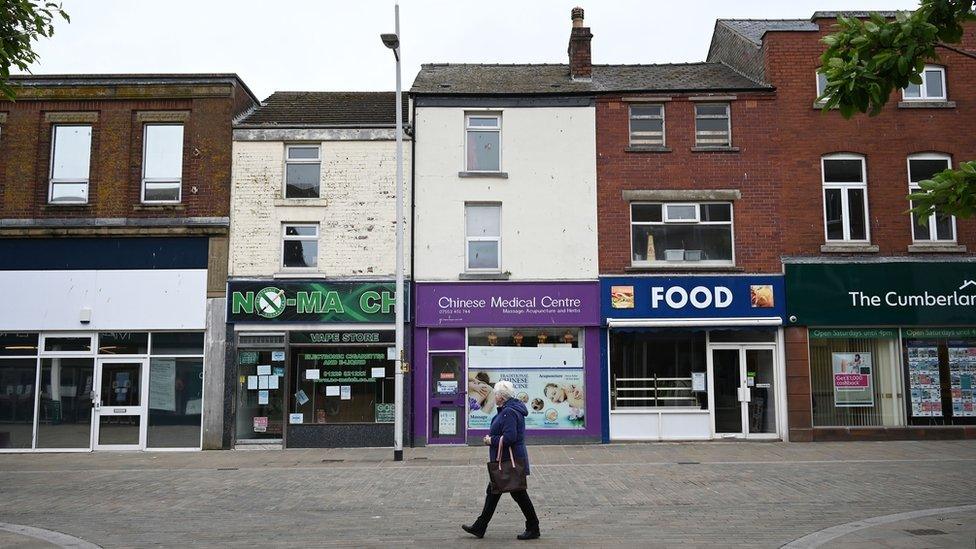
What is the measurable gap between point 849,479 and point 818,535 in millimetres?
4654

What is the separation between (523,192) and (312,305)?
18.6 feet

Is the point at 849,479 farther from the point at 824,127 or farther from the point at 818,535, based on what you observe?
the point at 824,127

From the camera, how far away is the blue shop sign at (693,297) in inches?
720

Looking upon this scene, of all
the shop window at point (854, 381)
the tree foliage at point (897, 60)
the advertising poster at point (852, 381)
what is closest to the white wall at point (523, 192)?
the shop window at point (854, 381)

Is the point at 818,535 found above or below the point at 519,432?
below

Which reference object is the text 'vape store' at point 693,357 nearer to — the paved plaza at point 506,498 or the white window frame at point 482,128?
the paved plaza at point 506,498

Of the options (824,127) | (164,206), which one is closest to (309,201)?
(164,206)

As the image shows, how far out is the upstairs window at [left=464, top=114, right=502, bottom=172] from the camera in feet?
63.0

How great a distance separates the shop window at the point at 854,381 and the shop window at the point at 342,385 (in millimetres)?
9972

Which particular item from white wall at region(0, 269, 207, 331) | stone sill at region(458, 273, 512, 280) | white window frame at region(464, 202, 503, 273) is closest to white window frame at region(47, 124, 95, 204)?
white wall at region(0, 269, 207, 331)

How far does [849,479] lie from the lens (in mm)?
12883

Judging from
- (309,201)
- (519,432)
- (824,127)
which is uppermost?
(824,127)

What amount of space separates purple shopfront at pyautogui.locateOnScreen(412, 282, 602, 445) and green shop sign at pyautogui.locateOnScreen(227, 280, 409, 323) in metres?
0.94

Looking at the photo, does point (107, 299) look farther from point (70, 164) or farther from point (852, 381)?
point (852, 381)
